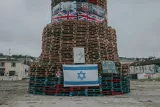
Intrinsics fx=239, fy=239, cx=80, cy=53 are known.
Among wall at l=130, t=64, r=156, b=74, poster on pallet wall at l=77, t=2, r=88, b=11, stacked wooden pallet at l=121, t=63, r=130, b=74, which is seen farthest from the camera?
wall at l=130, t=64, r=156, b=74

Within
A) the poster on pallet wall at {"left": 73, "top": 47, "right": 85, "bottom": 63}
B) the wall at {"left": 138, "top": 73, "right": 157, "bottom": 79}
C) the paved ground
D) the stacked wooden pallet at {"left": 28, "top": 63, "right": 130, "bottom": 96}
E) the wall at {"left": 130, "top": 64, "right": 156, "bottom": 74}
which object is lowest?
the wall at {"left": 138, "top": 73, "right": 157, "bottom": 79}

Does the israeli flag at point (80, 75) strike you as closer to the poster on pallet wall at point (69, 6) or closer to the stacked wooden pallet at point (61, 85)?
the stacked wooden pallet at point (61, 85)

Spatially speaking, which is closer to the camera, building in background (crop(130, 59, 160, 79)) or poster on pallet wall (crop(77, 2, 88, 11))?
poster on pallet wall (crop(77, 2, 88, 11))

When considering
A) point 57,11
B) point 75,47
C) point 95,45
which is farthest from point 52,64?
point 57,11

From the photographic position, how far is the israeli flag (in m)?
19.3

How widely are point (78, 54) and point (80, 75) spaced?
1.90 m

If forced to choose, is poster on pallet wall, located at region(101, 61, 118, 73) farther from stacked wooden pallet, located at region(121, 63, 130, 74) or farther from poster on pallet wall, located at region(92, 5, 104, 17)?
poster on pallet wall, located at region(92, 5, 104, 17)

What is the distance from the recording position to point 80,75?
1934 centimetres

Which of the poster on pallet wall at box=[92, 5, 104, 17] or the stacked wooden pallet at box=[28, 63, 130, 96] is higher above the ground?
the poster on pallet wall at box=[92, 5, 104, 17]

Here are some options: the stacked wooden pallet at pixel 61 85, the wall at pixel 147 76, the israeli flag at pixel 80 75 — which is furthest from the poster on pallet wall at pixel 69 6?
the wall at pixel 147 76

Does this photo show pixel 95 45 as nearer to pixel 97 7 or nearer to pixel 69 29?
pixel 69 29

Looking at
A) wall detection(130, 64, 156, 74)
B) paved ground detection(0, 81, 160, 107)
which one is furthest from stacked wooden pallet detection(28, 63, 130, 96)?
wall detection(130, 64, 156, 74)

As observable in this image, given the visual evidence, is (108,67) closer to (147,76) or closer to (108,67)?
(108,67)

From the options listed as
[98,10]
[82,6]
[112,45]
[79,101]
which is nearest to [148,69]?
[112,45]
